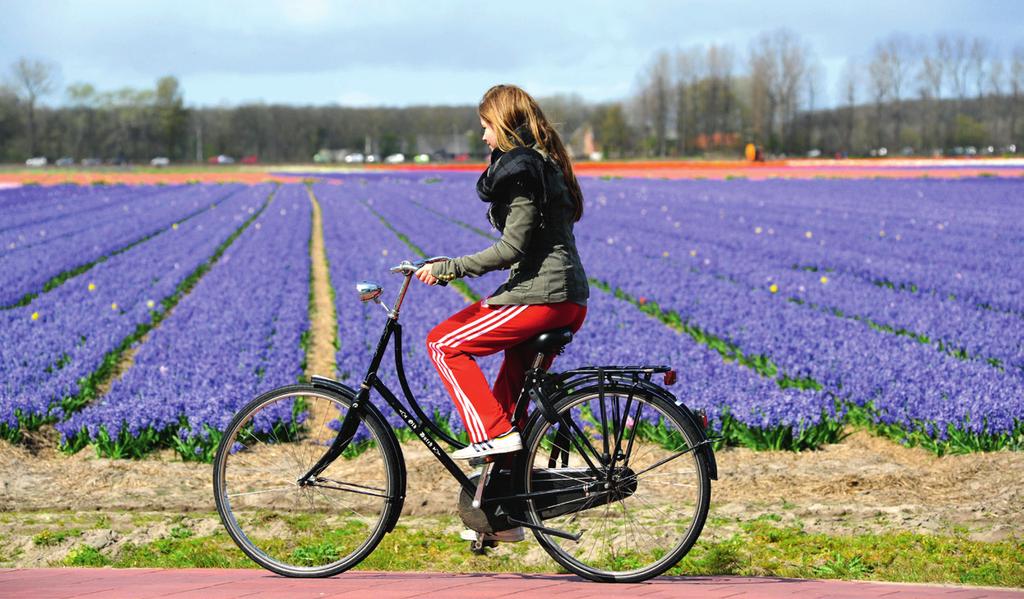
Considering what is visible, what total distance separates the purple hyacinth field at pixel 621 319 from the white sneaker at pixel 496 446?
284 cm

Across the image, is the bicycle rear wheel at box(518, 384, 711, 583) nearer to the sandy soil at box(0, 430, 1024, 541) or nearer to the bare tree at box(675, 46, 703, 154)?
the sandy soil at box(0, 430, 1024, 541)

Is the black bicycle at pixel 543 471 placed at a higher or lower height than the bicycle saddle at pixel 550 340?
lower

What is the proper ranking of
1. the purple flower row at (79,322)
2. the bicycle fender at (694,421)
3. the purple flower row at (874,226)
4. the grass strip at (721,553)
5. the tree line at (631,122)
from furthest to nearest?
the tree line at (631,122)
the purple flower row at (874,226)
the purple flower row at (79,322)
the grass strip at (721,553)
the bicycle fender at (694,421)

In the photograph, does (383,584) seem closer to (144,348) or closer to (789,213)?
(144,348)

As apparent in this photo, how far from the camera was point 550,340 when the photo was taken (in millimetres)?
4254

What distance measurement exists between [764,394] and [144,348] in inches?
221

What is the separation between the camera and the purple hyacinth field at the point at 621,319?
7.35 m

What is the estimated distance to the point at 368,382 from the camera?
4.40 meters

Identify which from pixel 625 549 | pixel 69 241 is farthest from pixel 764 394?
pixel 69 241

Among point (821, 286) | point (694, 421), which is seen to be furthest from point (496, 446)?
point (821, 286)

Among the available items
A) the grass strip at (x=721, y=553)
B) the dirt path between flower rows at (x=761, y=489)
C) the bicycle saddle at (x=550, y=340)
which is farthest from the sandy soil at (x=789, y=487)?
the bicycle saddle at (x=550, y=340)

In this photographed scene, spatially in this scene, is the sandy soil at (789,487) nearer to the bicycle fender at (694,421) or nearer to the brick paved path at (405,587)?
the brick paved path at (405,587)

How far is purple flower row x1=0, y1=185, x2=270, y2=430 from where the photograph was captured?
820cm

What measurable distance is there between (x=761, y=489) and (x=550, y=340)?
2.51 metres
